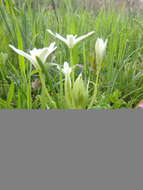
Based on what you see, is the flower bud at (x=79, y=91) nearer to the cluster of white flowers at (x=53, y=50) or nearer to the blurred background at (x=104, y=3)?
the cluster of white flowers at (x=53, y=50)

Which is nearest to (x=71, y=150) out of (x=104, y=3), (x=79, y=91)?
(x=79, y=91)

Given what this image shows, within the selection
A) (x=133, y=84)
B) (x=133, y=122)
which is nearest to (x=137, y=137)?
(x=133, y=122)

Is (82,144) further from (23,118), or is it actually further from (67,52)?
(67,52)

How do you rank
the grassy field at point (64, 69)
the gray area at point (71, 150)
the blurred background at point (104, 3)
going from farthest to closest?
the blurred background at point (104, 3), the grassy field at point (64, 69), the gray area at point (71, 150)

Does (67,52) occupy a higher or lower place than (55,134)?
higher

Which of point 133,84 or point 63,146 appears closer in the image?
point 63,146

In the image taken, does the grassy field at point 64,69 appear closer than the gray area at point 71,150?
No

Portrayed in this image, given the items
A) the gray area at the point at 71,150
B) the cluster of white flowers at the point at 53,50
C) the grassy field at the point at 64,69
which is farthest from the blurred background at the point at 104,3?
the gray area at the point at 71,150
